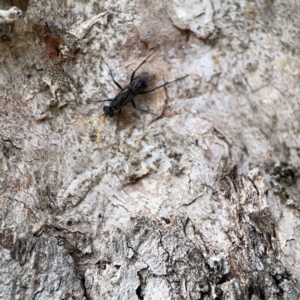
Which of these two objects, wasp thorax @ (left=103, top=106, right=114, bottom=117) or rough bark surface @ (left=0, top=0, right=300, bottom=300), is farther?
wasp thorax @ (left=103, top=106, right=114, bottom=117)

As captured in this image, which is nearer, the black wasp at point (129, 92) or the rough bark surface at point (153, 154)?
the rough bark surface at point (153, 154)

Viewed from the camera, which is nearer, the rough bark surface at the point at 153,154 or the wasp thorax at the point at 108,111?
the rough bark surface at the point at 153,154

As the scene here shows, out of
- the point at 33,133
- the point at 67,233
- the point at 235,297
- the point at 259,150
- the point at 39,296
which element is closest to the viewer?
the point at 39,296

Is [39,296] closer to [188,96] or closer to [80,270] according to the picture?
[80,270]

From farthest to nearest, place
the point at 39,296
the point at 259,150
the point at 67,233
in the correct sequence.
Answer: the point at 259,150, the point at 67,233, the point at 39,296

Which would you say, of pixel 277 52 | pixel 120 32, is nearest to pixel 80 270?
pixel 120 32

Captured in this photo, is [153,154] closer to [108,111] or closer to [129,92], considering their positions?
[108,111]

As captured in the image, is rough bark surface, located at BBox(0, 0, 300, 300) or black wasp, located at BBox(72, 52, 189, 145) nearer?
rough bark surface, located at BBox(0, 0, 300, 300)

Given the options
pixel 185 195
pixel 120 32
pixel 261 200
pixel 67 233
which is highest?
pixel 120 32
